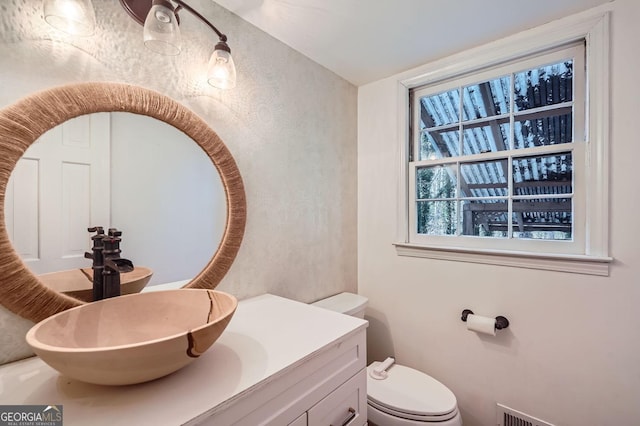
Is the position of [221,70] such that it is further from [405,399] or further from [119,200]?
[405,399]

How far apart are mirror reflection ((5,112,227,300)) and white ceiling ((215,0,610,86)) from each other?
72 cm

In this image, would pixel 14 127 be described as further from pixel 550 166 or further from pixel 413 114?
pixel 550 166

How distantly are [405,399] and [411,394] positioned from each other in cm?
5

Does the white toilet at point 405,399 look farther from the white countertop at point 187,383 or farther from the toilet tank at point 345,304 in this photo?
the white countertop at point 187,383

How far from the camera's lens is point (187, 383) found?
0.69 metres

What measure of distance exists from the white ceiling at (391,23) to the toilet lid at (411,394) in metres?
1.82

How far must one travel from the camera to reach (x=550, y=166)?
1474mm

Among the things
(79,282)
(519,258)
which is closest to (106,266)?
(79,282)

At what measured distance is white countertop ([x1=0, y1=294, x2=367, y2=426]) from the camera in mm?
589

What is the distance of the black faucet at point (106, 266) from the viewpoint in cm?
88

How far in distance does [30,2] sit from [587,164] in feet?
7.16

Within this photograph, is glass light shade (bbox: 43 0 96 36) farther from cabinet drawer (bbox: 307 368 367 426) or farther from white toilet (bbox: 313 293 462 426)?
white toilet (bbox: 313 293 462 426)

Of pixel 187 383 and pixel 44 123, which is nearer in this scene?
pixel 187 383

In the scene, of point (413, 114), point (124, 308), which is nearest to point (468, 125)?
point (413, 114)
